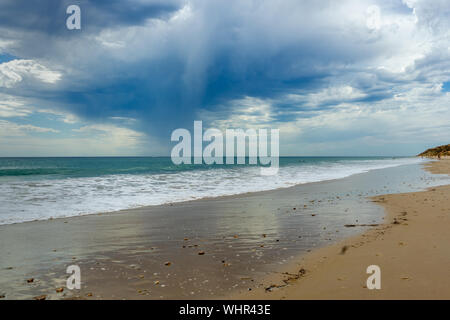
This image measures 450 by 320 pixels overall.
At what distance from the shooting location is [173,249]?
730 centimetres

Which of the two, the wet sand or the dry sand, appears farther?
the wet sand

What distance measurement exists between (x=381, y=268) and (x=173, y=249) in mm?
4591

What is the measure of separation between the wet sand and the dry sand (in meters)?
0.13

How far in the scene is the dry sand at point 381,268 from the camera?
4645 millimetres

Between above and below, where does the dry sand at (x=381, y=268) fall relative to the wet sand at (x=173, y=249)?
above

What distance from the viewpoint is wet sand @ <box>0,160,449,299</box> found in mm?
5113

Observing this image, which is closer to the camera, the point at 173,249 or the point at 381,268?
the point at 381,268

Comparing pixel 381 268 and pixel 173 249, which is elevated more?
pixel 381 268

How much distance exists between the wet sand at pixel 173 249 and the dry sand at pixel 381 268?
0.13 metres

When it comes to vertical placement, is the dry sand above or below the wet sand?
above

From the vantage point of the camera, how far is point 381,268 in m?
5.61

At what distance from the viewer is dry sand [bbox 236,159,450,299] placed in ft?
15.2
